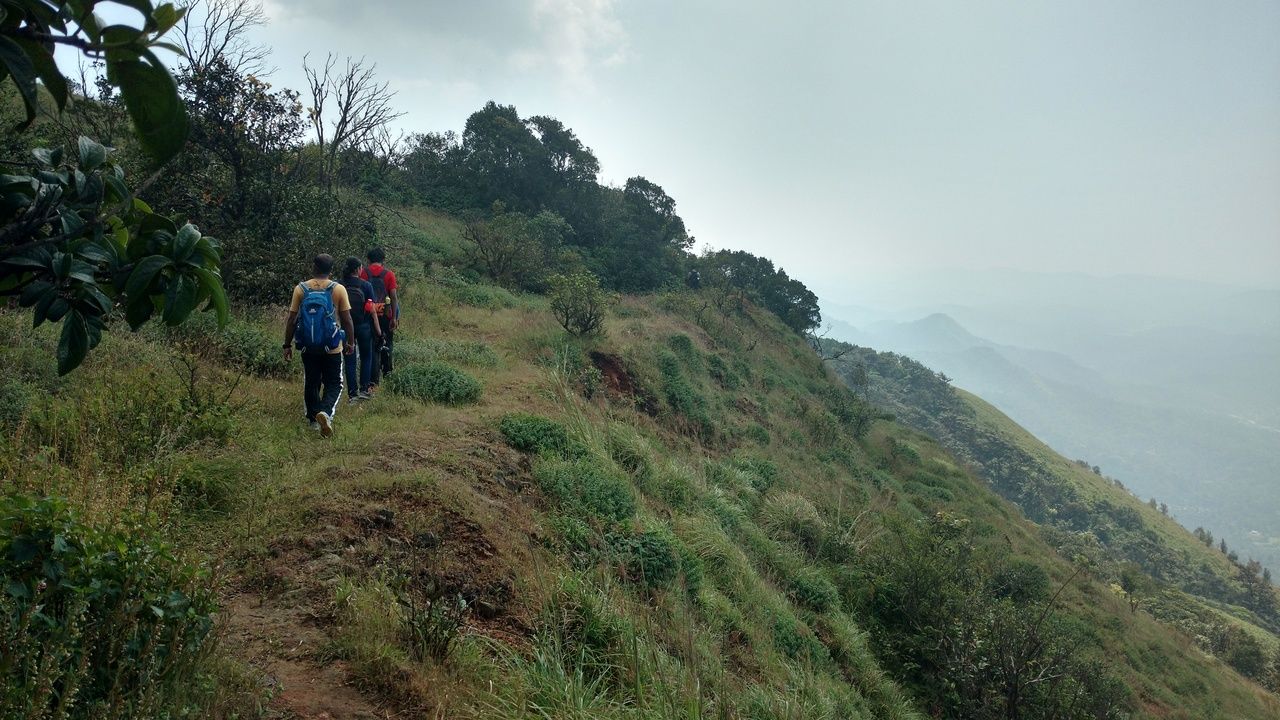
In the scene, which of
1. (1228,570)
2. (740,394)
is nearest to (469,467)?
(740,394)

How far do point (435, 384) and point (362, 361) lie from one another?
2.91ft

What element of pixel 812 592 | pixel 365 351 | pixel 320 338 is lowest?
pixel 812 592

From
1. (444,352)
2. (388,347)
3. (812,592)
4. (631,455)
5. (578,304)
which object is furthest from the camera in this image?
(578,304)

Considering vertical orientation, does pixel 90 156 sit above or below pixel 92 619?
above

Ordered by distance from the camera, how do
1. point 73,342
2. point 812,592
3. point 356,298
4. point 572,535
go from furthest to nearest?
point 812,592 < point 356,298 < point 572,535 < point 73,342

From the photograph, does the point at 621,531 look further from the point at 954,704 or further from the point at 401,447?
the point at 954,704

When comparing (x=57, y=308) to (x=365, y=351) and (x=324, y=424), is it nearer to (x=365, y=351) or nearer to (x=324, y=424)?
(x=324, y=424)

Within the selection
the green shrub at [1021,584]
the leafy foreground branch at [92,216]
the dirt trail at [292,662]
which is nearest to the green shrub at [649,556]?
the dirt trail at [292,662]

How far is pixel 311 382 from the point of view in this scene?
560 cm

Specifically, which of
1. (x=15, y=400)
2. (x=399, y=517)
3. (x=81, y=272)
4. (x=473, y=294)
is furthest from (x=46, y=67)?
(x=473, y=294)

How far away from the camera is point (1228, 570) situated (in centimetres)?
4441

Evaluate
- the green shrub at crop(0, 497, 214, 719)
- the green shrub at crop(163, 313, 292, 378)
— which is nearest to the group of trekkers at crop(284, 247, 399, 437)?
the green shrub at crop(163, 313, 292, 378)

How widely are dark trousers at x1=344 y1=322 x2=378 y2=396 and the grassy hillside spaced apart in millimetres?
313

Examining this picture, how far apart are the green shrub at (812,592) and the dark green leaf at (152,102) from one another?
7.82 m
